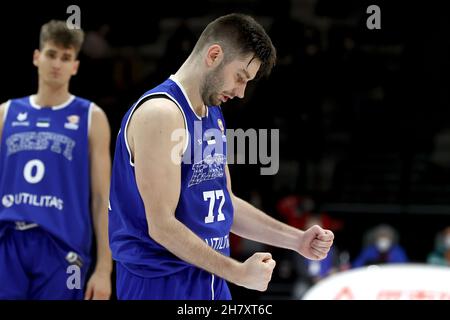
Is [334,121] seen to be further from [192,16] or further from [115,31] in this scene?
[115,31]

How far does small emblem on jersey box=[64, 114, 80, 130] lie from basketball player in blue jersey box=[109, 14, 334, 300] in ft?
4.37

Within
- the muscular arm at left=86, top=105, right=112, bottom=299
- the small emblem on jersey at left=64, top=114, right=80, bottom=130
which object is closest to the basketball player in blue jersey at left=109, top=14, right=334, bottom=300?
the muscular arm at left=86, top=105, right=112, bottom=299

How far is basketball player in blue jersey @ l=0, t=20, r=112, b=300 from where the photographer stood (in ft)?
12.9

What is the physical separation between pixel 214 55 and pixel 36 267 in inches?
69.5

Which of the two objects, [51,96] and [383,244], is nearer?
[51,96]

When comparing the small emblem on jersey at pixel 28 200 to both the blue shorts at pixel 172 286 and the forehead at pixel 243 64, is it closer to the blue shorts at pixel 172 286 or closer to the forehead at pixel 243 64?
the blue shorts at pixel 172 286

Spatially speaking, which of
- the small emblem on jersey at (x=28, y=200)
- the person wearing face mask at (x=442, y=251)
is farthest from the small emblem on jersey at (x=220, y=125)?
the person wearing face mask at (x=442, y=251)

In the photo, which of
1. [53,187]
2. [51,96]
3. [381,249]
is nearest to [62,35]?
[51,96]

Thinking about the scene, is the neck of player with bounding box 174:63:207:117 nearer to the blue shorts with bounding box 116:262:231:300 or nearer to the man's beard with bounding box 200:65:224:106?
the man's beard with bounding box 200:65:224:106

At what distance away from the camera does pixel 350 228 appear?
27.2 feet

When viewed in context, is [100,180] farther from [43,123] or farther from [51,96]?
[51,96]

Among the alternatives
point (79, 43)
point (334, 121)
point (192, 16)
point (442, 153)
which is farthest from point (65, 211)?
point (442, 153)

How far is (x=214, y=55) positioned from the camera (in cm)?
272

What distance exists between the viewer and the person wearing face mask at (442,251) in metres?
7.91
